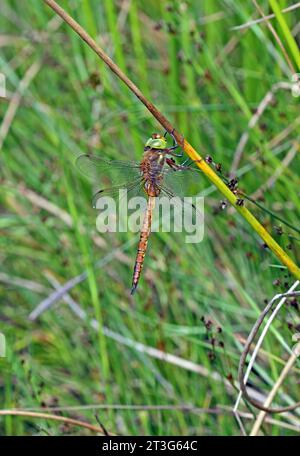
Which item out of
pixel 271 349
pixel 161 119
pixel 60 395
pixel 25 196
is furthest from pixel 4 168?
pixel 161 119

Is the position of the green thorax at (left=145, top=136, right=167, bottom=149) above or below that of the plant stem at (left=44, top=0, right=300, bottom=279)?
above

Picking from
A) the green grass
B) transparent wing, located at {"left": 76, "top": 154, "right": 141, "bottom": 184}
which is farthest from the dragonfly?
the green grass

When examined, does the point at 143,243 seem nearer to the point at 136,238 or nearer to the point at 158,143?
the point at 158,143

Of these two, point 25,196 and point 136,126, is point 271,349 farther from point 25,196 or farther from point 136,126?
point 25,196

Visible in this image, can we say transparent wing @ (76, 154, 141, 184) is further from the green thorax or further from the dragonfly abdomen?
the green thorax

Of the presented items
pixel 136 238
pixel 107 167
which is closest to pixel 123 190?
pixel 107 167

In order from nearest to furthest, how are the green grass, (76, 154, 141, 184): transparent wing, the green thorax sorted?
the green thorax < (76, 154, 141, 184): transparent wing < the green grass
